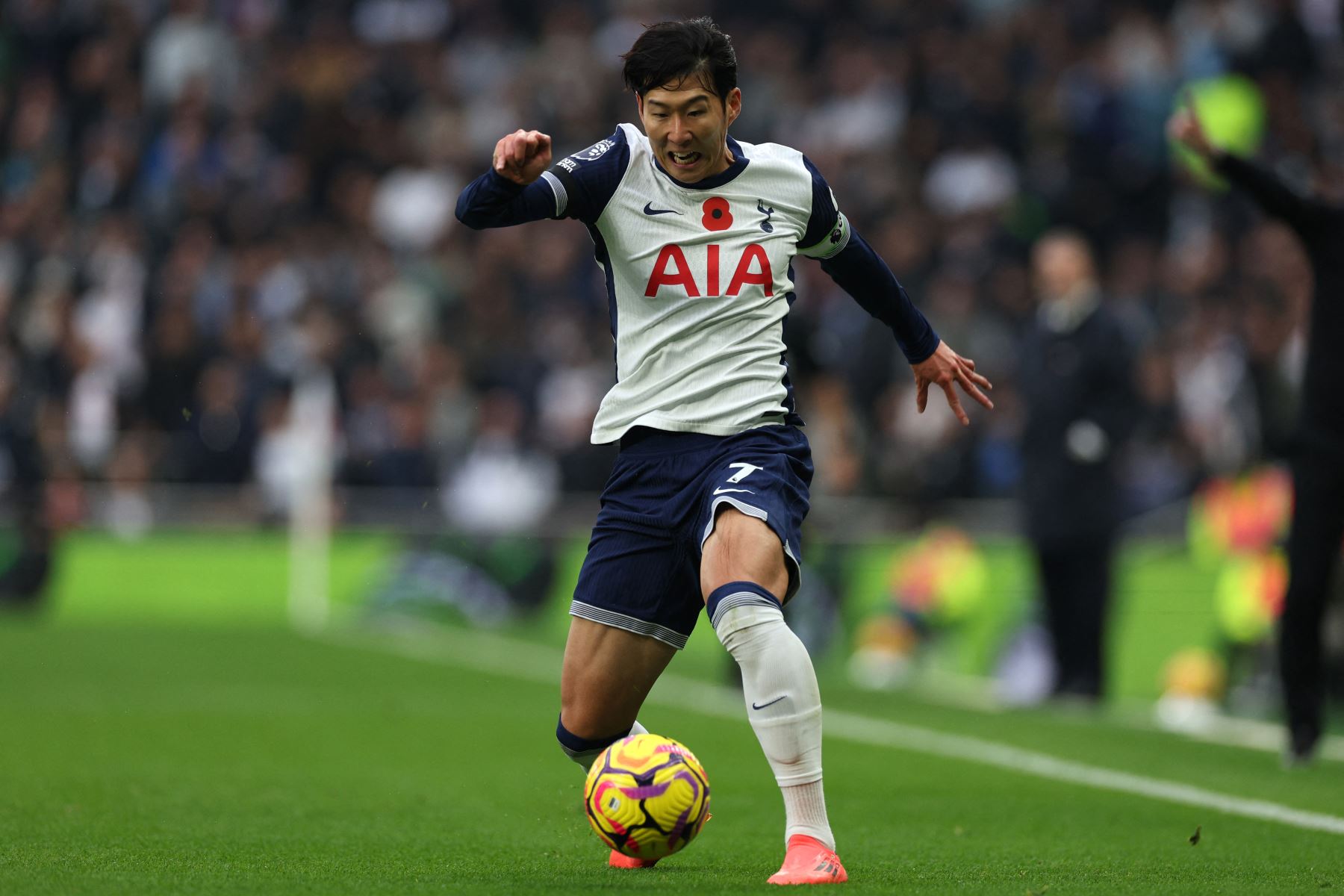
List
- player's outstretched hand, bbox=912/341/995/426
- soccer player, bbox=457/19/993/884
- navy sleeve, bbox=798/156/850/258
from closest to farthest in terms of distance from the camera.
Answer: soccer player, bbox=457/19/993/884 < navy sleeve, bbox=798/156/850/258 < player's outstretched hand, bbox=912/341/995/426

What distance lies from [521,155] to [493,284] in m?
15.2

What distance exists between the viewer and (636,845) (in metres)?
4.81

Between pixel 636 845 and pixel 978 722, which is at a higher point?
pixel 636 845

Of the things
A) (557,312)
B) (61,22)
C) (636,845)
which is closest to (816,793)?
(636,845)

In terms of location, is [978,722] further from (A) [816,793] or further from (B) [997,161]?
(B) [997,161]

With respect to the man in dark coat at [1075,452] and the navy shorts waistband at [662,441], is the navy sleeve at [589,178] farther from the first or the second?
the man in dark coat at [1075,452]

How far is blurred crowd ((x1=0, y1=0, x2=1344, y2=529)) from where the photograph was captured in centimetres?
1747

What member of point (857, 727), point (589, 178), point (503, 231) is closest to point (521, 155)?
point (589, 178)

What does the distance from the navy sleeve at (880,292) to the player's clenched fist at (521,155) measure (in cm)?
96

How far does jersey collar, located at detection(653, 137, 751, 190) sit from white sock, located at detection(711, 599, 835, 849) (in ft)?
3.62

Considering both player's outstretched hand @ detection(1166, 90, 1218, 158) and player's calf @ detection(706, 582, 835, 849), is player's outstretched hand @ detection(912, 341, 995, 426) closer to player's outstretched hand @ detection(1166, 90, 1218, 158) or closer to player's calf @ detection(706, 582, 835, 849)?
player's calf @ detection(706, 582, 835, 849)

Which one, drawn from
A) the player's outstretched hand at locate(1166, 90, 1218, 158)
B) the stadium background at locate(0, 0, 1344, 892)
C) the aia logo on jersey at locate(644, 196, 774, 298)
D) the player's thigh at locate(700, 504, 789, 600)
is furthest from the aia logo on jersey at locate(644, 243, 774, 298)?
the stadium background at locate(0, 0, 1344, 892)

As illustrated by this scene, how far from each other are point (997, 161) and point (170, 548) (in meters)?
9.39

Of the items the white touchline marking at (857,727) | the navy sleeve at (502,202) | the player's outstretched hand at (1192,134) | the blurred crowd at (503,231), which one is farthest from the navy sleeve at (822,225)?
the blurred crowd at (503,231)
